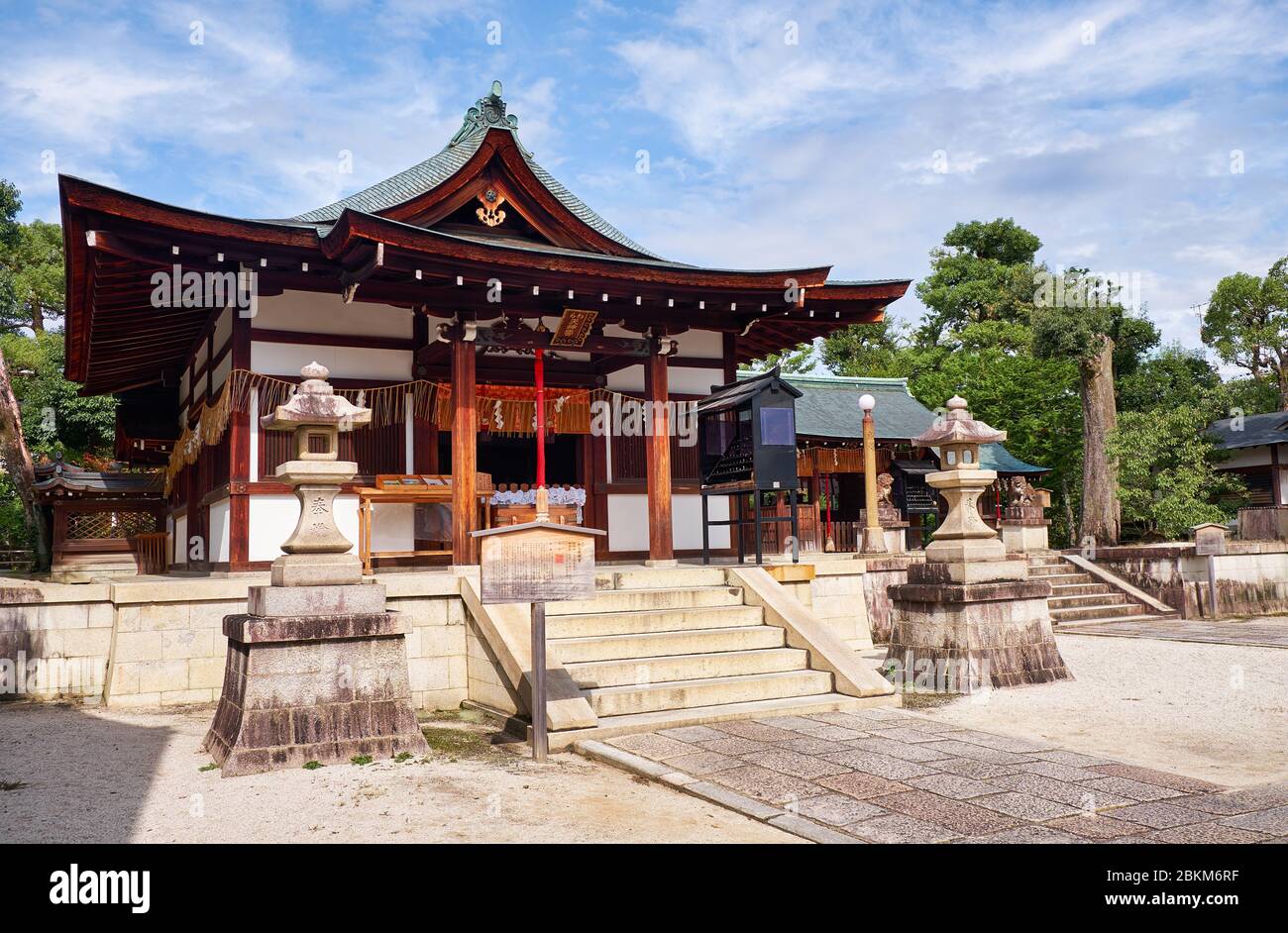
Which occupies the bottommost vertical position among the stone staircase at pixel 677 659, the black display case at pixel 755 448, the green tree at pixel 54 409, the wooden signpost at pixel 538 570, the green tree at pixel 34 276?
the stone staircase at pixel 677 659

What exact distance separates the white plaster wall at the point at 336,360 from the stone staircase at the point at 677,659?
3935 mm

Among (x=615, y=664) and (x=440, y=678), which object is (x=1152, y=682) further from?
(x=440, y=678)

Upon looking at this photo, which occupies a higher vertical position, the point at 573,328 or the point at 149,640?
the point at 573,328

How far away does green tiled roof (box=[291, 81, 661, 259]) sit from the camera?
1197 centimetres

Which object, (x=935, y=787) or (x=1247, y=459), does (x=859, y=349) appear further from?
(x=935, y=787)

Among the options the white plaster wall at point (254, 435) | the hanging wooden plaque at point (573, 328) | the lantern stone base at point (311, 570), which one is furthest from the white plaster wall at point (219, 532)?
the hanging wooden plaque at point (573, 328)

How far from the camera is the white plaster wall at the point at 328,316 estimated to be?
35.1 ft

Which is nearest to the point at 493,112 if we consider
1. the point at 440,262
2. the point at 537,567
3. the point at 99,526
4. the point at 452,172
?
the point at 452,172

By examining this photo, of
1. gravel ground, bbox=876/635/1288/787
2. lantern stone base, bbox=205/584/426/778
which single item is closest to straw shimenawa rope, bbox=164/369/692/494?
lantern stone base, bbox=205/584/426/778

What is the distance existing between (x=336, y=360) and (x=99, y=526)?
41.1 ft

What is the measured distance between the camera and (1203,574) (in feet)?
52.9

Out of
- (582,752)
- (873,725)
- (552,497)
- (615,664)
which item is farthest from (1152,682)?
(552,497)

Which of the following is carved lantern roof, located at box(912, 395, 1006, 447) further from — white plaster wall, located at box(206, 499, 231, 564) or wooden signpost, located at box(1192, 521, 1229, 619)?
wooden signpost, located at box(1192, 521, 1229, 619)

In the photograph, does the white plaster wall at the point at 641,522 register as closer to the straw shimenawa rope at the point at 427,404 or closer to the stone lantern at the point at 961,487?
the straw shimenawa rope at the point at 427,404
